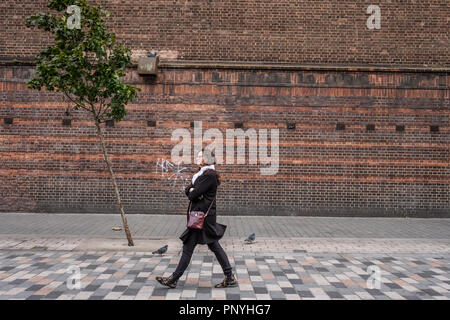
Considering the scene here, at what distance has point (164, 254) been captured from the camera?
22.8 feet

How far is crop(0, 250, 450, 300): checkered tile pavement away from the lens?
15.8 feet

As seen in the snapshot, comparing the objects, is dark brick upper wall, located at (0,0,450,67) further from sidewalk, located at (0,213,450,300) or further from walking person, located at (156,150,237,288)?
walking person, located at (156,150,237,288)

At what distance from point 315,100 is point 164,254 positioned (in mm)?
7161

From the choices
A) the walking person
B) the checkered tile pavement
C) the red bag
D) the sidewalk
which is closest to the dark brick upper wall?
the sidewalk

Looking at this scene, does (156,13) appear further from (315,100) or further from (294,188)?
(294,188)

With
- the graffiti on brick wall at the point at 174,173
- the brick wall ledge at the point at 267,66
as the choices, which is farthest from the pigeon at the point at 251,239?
the brick wall ledge at the point at 267,66

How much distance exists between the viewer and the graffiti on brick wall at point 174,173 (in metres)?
11.4

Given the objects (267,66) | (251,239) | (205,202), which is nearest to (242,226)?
(251,239)

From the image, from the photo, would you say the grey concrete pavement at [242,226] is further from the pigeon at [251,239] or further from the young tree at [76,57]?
the young tree at [76,57]

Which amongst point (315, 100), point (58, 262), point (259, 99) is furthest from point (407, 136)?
point (58, 262)

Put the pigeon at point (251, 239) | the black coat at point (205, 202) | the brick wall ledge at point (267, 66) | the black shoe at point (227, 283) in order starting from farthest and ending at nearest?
1. the brick wall ledge at point (267, 66)
2. the pigeon at point (251, 239)
3. the black shoe at point (227, 283)
4. the black coat at point (205, 202)

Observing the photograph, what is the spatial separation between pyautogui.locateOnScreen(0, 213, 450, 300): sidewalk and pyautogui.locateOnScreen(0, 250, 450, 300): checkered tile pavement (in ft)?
0.05

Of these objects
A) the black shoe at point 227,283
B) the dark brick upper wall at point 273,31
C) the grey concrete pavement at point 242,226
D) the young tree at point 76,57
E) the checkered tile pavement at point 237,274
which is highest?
the dark brick upper wall at point 273,31

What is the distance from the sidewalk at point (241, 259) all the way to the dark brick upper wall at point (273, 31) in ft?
17.7
